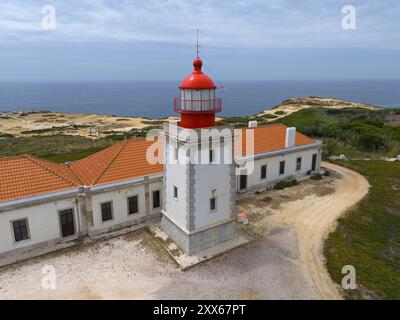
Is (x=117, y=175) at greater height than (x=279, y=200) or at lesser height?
greater

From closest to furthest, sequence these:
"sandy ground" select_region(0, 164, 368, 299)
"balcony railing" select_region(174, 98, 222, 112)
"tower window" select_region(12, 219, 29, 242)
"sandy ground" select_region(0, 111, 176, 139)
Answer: "sandy ground" select_region(0, 164, 368, 299)
"balcony railing" select_region(174, 98, 222, 112)
"tower window" select_region(12, 219, 29, 242)
"sandy ground" select_region(0, 111, 176, 139)

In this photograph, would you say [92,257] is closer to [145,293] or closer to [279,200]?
[145,293]

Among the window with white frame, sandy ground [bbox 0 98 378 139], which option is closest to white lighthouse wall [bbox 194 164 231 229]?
the window with white frame

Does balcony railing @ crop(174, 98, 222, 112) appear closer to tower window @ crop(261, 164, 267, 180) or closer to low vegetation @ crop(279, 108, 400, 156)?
tower window @ crop(261, 164, 267, 180)

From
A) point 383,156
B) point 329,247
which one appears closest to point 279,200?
point 329,247

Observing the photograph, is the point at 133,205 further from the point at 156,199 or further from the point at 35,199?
the point at 35,199

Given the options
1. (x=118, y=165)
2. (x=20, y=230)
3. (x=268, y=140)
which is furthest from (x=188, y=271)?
(x=268, y=140)
